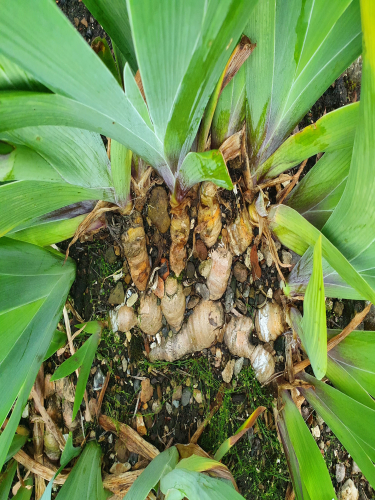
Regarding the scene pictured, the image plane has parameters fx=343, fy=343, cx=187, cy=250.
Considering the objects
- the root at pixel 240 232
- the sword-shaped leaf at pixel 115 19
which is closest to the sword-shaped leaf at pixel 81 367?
the root at pixel 240 232

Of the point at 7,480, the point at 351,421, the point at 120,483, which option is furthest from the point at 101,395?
the point at 351,421

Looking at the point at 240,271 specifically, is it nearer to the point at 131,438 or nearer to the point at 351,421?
the point at 351,421

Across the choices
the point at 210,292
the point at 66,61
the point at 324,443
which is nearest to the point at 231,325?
the point at 210,292

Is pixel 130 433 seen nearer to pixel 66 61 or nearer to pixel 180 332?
pixel 180 332

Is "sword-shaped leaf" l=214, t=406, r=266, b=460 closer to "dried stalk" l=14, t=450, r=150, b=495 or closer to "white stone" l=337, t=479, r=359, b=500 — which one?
"dried stalk" l=14, t=450, r=150, b=495

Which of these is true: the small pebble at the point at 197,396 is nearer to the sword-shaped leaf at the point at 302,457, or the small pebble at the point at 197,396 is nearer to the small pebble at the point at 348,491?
the sword-shaped leaf at the point at 302,457
